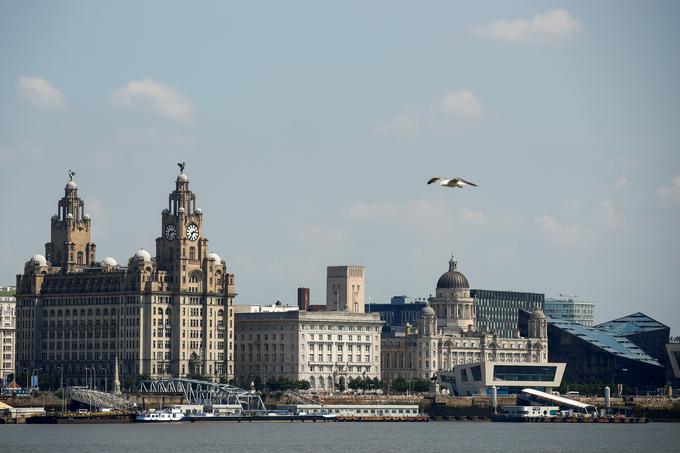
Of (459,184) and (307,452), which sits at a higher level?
(459,184)

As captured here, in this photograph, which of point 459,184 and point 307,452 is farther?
A: point 307,452

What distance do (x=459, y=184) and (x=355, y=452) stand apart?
76890mm

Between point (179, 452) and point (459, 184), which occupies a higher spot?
point (459, 184)

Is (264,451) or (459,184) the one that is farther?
(264,451)

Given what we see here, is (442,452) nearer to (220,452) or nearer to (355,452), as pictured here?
(355,452)

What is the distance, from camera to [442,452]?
19888 centimetres

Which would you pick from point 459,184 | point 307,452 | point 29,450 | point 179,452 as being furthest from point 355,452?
point 459,184

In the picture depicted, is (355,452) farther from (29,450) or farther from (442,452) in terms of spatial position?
(29,450)

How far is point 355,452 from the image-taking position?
19788 centimetres

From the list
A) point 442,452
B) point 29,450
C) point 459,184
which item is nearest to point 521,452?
point 442,452

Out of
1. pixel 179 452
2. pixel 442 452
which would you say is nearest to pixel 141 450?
pixel 179 452

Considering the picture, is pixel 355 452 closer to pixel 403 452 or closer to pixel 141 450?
pixel 403 452

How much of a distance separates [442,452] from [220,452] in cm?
2212

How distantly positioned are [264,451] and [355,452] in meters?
9.11
